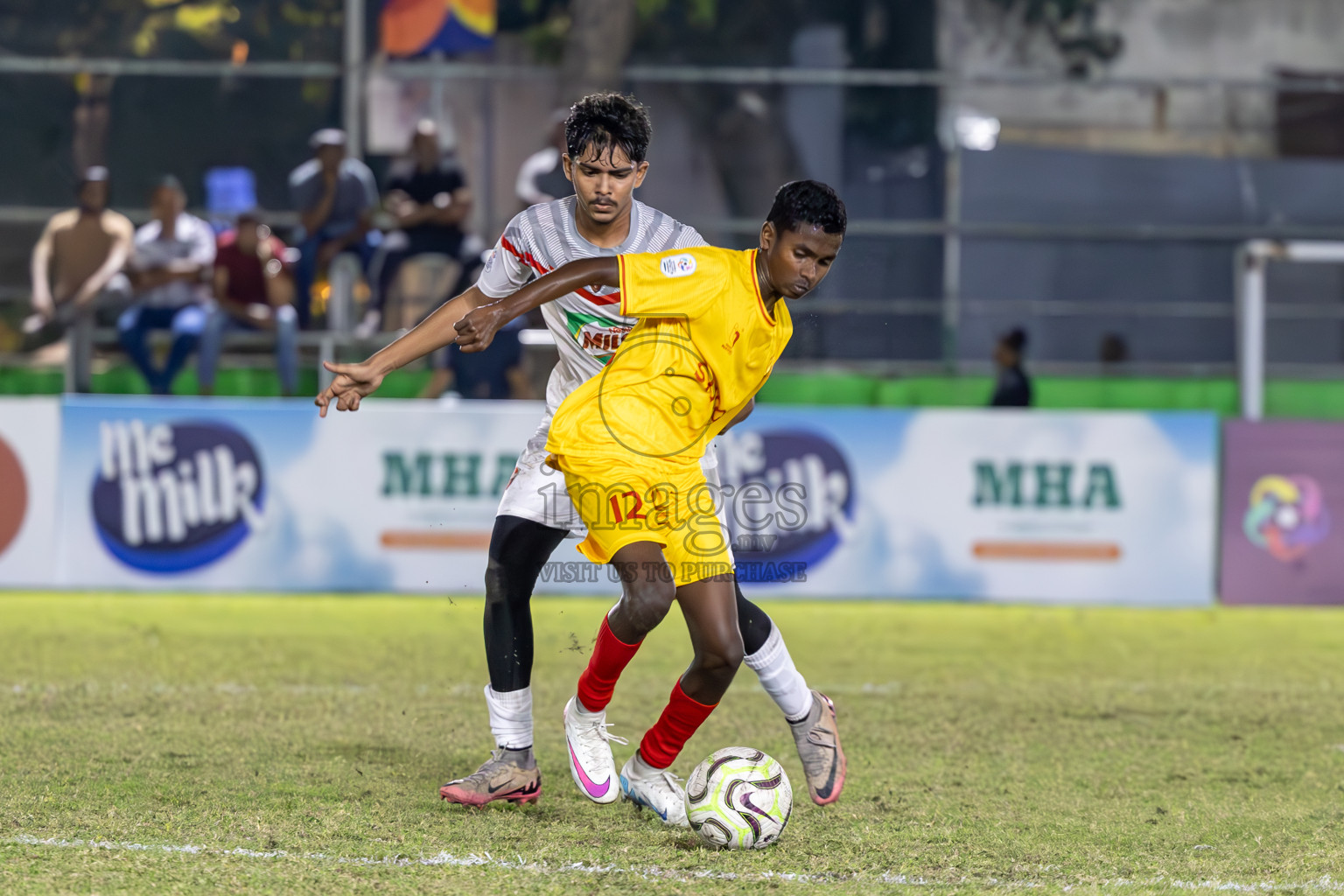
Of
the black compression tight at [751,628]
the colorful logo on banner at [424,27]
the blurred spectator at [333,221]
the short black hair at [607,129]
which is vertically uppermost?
the colorful logo on banner at [424,27]

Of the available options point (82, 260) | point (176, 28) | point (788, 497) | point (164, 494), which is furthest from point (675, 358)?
point (176, 28)

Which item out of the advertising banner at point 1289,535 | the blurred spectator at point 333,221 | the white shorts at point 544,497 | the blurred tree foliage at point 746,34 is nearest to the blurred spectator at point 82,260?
the blurred spectator at point 333,221

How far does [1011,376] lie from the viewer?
11023 millimetres

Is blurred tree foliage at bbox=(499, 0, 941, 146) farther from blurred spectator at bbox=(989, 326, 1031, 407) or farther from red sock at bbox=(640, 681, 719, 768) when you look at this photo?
red sock at bbox=(640, 681, 719, 768)

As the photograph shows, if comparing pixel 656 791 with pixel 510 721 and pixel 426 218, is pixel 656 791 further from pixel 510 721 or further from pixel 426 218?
pixel 426 218

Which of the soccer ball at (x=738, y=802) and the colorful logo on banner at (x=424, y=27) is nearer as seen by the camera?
the soccer ball at (x=738, y=802)

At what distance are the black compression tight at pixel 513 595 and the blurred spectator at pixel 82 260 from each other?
743cm

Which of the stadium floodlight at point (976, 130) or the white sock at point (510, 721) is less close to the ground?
the stadium floodlight at point (976, 130)

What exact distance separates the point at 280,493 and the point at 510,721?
16.9 feet

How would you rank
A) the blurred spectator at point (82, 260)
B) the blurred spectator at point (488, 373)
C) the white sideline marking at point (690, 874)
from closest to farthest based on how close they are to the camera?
the white sideline marking at point (690, 874) < the blurred spectator at point (488, 373) < the blurred spectator at point (82, 260)

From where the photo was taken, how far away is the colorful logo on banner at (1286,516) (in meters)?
9.67

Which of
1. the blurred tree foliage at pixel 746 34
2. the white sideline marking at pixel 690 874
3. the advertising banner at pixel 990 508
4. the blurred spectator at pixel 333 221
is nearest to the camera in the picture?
the white sideline marking at pixel 690 874

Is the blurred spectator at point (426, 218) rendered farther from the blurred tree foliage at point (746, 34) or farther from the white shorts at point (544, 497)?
the white shorts at point (544, 497)

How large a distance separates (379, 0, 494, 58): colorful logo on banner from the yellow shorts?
9.99 metres
